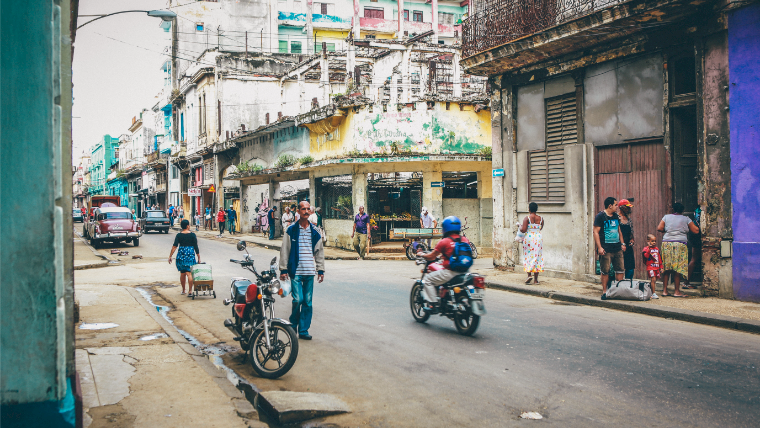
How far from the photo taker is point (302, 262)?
746cm

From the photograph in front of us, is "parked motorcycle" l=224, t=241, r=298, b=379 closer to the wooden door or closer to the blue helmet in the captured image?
the blue helmet

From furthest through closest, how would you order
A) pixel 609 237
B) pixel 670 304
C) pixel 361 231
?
pixel 361 231
pixel 609 237
pixel 670 304

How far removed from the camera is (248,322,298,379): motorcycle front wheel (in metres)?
5.78

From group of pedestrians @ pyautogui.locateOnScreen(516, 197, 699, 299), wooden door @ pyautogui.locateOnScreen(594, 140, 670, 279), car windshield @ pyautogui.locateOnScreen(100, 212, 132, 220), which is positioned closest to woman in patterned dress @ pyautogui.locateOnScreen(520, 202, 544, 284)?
wooden door @ pyautogui.locateOnScreen(594, 140, 670, 279)

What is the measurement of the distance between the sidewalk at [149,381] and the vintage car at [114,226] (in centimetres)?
1869

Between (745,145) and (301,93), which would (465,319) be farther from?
(301,93)

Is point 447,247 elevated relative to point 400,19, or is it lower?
lower

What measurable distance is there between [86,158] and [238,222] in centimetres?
8856

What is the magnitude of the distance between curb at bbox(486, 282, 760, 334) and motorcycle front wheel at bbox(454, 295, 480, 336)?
3.57 metres

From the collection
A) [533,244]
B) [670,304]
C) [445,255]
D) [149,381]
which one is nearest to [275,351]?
[149,381]

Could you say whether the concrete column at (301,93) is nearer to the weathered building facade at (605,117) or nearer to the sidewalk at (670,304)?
the weathered building facade at (605,117)

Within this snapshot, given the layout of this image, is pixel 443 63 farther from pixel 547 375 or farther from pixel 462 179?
pixel 547 375

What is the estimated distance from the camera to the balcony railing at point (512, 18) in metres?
12.6

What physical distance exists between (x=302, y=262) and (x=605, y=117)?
8.55m
